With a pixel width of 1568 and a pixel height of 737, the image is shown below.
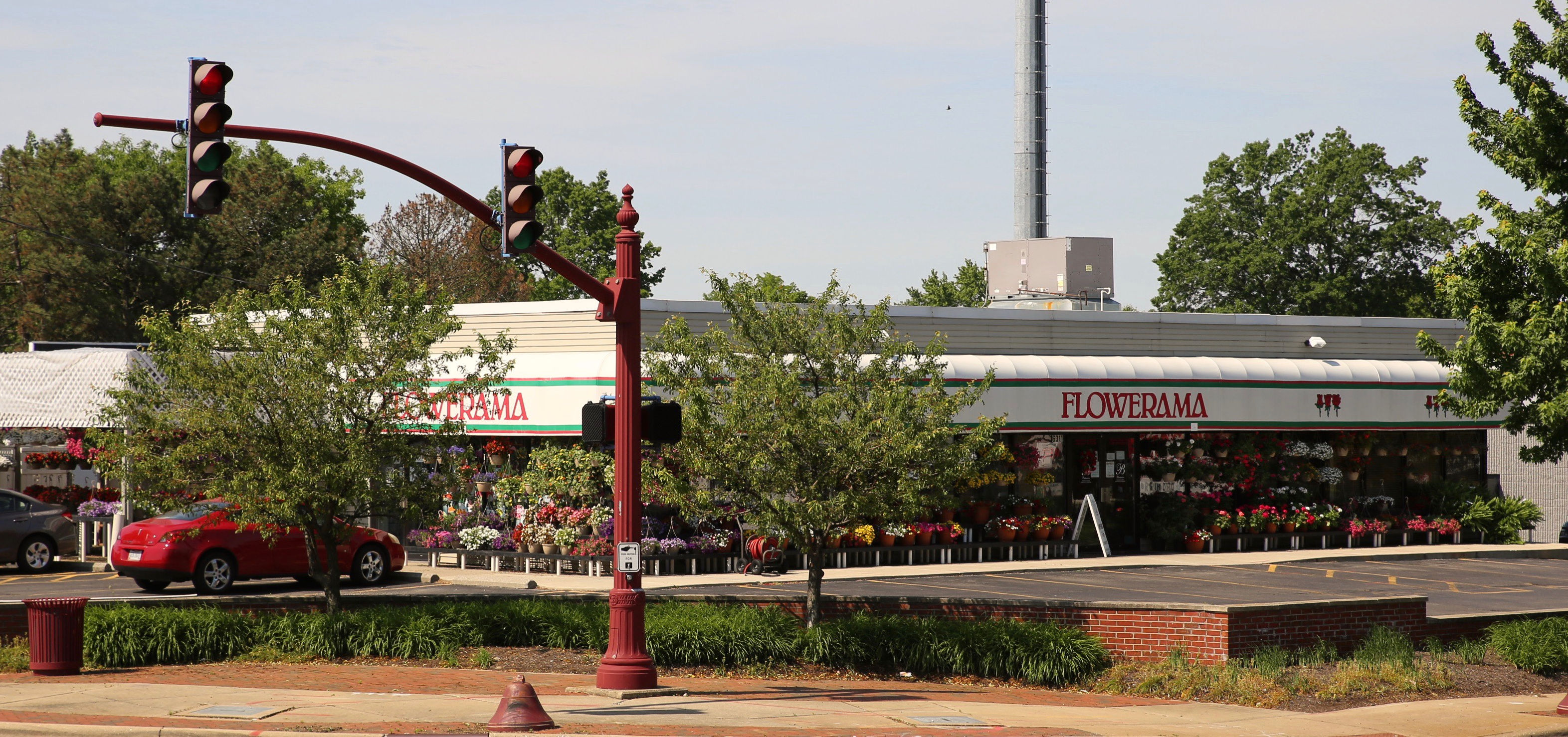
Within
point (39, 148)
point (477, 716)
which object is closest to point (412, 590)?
point (477, 716)

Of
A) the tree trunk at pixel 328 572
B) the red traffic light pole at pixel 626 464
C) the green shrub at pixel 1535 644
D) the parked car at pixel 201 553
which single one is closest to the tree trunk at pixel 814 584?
the red traffic light pole at pixel 626 464

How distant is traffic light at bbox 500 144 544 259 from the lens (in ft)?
40.6

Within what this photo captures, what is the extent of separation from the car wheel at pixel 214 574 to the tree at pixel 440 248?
4079 cm

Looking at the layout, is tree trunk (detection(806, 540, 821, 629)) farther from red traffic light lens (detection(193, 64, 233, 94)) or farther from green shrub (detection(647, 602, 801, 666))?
red traffic light lens (detection(193, 64, 233, 94))

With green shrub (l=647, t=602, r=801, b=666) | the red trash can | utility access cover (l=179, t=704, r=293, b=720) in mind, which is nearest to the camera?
utility access cover (l=179, t=704, r=293, b=720)

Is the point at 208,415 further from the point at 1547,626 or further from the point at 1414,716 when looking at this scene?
the point at 1547,626

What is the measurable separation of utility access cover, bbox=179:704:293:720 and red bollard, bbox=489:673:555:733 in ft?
6.96

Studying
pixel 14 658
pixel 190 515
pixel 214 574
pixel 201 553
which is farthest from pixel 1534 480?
pixel 14 658

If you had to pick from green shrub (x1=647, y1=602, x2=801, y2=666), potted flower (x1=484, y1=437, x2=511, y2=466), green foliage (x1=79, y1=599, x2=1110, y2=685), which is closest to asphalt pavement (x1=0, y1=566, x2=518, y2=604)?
green foliage (x1=79, y1=599, x2=1110, y2=685)

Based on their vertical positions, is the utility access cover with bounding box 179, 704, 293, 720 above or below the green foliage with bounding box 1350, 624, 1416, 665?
above

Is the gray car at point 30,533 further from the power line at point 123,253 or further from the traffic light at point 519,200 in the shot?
the power line at point 123,253

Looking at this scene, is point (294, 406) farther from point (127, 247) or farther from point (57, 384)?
point (127, 247)

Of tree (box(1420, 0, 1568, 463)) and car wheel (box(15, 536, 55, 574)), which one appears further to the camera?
car wheel (box(15, 536, 55, 574))

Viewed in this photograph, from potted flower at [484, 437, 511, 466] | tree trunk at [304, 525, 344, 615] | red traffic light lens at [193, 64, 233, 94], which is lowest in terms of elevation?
tree trunk at [304, 525, 344, 615]
